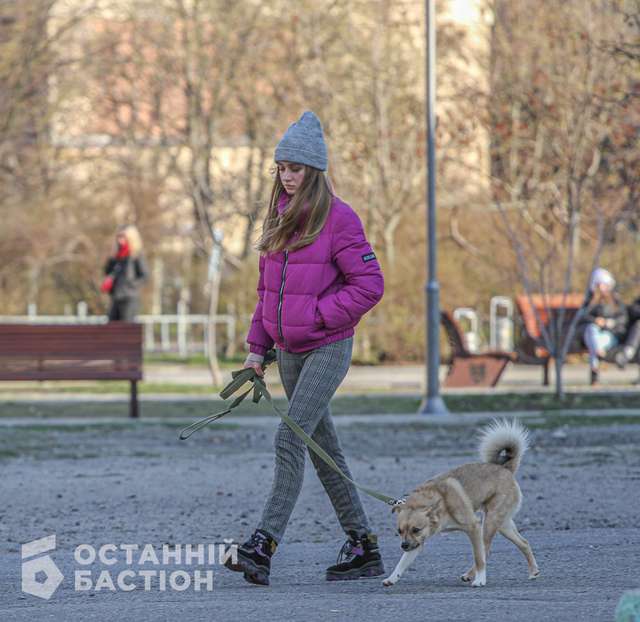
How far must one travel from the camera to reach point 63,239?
100 ft

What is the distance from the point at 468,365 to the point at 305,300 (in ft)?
41.5

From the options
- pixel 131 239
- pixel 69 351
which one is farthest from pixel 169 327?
pixel 69 351

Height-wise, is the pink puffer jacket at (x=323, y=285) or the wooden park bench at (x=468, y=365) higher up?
the pink puffer jacket at (x=323, y=285)

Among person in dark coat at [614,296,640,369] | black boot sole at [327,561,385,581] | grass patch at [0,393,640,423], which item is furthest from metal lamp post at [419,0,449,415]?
black boot sole at [327,561,385,581]

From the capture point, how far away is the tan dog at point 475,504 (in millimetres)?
6242

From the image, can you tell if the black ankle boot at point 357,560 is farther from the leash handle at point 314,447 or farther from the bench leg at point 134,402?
the bench leg at point 134,402

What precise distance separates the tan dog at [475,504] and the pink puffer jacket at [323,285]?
2.69ft

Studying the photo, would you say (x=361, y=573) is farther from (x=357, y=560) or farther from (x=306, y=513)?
(x=306, y=513)

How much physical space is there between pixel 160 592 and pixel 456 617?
4.74 feet

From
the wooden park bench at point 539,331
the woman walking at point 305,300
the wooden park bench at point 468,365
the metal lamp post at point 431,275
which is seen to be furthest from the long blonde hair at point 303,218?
the wooden park bench at point 468,365

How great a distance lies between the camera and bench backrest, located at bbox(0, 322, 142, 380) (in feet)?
51.3

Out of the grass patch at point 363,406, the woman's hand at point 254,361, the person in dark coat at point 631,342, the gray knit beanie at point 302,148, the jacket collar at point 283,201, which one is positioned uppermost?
the gray knit beanie at point 302,148

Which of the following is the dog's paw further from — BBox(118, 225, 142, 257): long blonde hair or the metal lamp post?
BBox(118, 225, 142, 257): long blonde hair

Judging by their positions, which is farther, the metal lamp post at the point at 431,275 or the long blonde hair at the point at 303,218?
the metal lamp post at the point at 431,275
